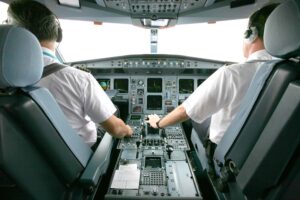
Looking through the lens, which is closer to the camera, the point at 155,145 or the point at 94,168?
the point at 94,168

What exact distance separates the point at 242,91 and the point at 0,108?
117 centimetres

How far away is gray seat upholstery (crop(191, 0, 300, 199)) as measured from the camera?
3.01ft

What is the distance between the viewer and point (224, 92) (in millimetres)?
1545

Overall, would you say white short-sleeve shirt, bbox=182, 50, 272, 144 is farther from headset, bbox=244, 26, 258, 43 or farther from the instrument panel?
the instrument panel

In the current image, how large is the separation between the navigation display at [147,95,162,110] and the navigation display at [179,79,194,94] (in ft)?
0.93

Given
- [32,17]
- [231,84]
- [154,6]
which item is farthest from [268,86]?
[154,6]

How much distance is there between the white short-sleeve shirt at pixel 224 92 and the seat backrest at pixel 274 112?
1.02 feet

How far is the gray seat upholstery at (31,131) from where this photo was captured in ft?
3.25

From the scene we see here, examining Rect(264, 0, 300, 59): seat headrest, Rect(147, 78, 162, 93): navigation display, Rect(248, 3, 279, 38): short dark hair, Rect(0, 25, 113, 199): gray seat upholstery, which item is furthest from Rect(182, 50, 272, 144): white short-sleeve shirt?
Rect(147, 78, 162, 93): navigation display

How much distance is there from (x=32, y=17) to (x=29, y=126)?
626mm

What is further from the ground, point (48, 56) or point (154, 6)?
point (154, 6)

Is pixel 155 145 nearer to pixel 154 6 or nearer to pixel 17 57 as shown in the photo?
pixel 154 6

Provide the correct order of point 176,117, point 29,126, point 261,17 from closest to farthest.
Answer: point 29,126 < point 261,17 < point 176,117

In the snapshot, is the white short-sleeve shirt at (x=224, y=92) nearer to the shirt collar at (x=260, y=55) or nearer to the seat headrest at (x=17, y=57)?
the shirt collar at (x=260, y=55)
